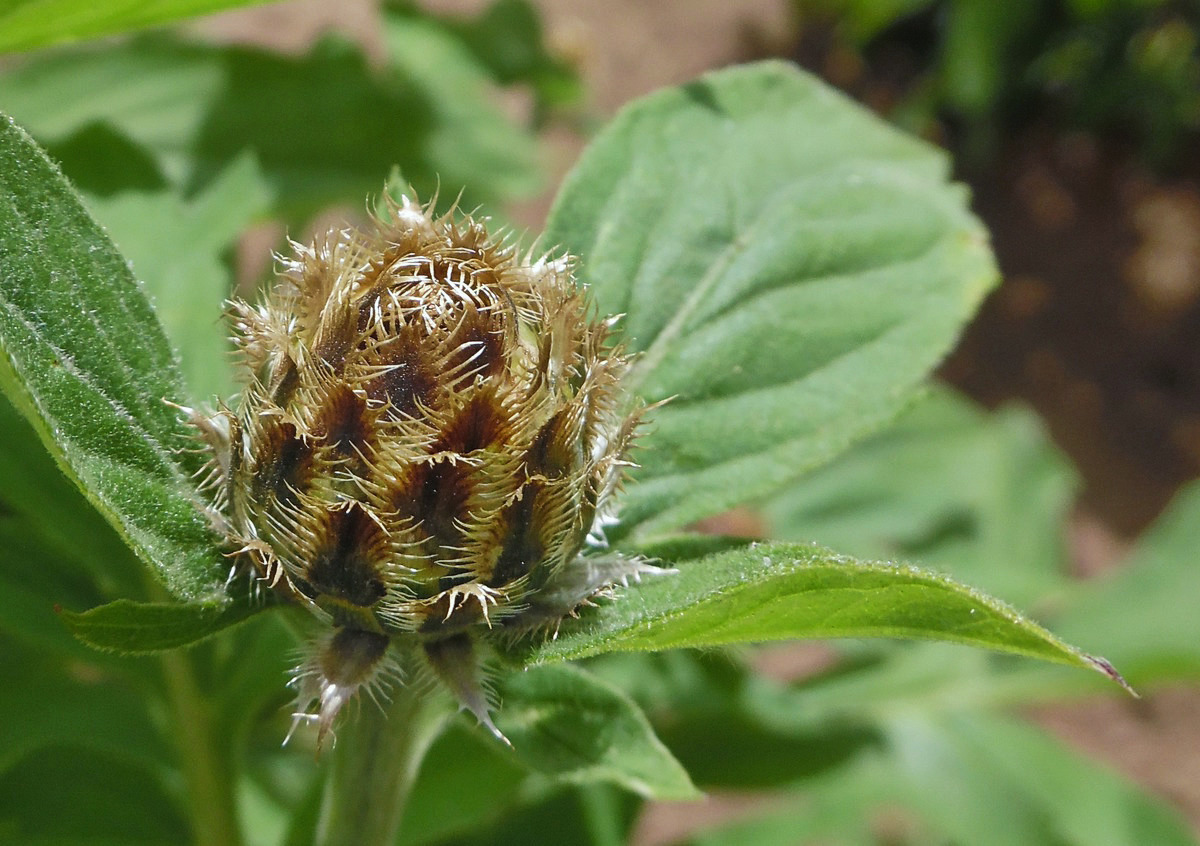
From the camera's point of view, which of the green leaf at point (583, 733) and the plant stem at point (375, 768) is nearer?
the green leaf at point (583, 733)

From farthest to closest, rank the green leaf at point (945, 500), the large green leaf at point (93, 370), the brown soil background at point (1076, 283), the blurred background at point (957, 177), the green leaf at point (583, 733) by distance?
the brown soil background at point (1076, 283)
the green leaf at point (945, 500)
the blurred background at point (957, 177)
the green leaf at point (583, 733)
the large green leaf at point (93, 370)

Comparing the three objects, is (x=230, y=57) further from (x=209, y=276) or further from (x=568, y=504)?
(x=568, y=504)

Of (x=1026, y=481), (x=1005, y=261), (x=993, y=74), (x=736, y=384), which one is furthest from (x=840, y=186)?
(x=1005, y=261)

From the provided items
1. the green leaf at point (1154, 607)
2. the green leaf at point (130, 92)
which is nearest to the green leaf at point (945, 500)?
the green leaf at point (1154, 607)

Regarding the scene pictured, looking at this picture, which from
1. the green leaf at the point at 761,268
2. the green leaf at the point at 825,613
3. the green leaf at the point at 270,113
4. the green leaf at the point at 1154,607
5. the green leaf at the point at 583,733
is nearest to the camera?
the green leaf at the point at 825,613

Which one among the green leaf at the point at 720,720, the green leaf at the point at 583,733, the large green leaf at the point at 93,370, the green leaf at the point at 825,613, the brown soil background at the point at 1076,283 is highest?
the green leaf at the point at 825,613

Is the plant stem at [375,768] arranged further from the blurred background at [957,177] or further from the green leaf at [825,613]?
the blurred background at [957,177]
